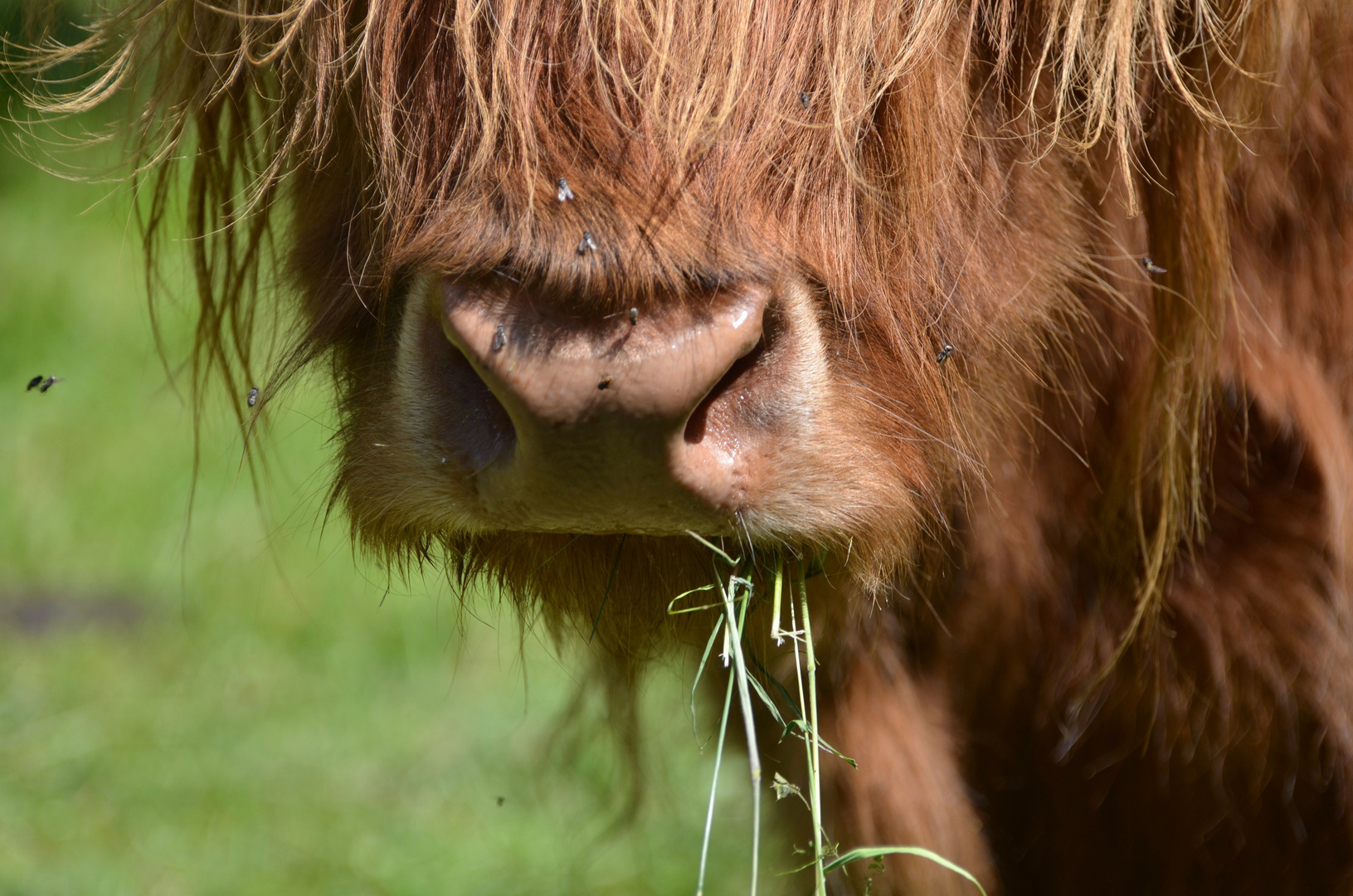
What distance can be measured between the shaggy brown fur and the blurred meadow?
0.24 m

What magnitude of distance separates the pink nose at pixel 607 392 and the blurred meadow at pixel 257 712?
35 centimetres

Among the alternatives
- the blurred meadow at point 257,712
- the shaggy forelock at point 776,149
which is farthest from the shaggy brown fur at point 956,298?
the blurred meadow at point 257,712

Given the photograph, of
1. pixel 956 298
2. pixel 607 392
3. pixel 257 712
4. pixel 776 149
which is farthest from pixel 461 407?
pixel 257 712

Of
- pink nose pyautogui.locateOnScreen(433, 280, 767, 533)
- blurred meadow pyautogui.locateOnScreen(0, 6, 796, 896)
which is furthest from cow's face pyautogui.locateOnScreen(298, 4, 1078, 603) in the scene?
blurred meadow pyautogui.locateOnScreen(0, 6, 796, 896)

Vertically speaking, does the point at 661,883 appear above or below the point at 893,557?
below

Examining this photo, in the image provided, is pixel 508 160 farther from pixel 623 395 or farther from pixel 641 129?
pixel 623 395

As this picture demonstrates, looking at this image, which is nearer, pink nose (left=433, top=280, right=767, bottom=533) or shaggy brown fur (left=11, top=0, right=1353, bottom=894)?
pink nose (left=433, top=280, right=767, bottom=533)

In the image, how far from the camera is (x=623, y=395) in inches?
37.9

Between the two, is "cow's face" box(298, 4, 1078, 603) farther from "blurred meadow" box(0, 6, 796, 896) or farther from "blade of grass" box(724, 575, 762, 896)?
"blurred meadow" box(0, 6, 796, 896)

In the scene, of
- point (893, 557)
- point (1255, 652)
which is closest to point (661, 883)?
point (1255, 652)

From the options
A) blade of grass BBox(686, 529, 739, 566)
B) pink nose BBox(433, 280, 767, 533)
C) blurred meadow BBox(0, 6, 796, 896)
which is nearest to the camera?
pink nose BBox(433, 280, 767, 533)

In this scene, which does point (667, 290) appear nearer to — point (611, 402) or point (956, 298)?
point (611, 402)

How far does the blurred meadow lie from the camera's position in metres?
2.43

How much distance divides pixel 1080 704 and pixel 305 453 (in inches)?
137
